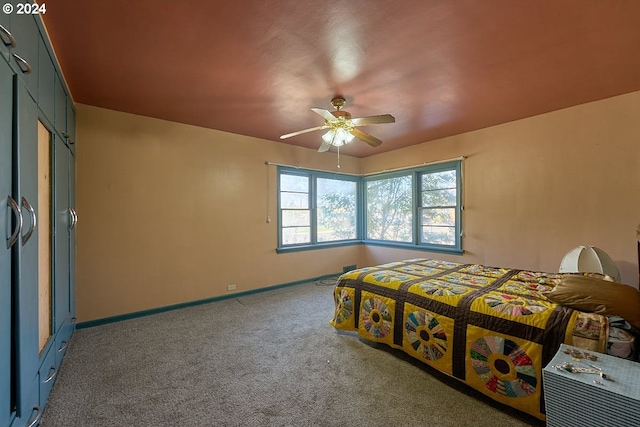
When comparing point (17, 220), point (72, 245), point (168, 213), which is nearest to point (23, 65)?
point (17, 220)

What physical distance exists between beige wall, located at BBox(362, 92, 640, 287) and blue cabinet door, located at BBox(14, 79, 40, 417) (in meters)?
4.54

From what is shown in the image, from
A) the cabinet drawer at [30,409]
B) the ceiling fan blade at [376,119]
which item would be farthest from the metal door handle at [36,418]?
the ceiling fan blade at [376,119]

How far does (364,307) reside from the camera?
2.59 m

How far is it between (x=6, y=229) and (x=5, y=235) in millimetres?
32

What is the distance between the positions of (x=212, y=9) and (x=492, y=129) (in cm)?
374

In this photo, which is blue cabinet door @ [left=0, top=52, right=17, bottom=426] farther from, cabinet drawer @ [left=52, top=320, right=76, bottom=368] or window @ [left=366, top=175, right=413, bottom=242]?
window @ [left=366, top=175, right=413, bottom=242]

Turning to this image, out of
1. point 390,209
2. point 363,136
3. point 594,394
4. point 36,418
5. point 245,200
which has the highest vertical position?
point 363,136

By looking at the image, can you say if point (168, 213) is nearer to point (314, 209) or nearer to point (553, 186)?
point (314, 209)

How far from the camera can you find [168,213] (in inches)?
140

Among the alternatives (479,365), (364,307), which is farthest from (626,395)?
(364,307)

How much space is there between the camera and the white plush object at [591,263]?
2.57m

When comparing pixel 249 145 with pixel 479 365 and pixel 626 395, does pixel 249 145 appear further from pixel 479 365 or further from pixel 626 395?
pixel 626 395

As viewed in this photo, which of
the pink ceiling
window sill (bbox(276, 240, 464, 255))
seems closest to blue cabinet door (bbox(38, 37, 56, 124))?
the pink ceiling

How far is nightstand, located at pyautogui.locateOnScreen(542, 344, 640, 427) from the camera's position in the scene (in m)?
1.15
